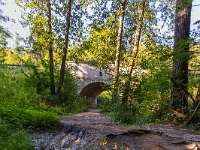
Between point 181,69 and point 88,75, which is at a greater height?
point 181,69

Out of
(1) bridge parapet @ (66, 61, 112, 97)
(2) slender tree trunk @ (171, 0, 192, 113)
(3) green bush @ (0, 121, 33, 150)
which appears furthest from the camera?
(1) bridge parapet @ (66, 61, 112, 97)

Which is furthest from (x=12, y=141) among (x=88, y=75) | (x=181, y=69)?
(x=88, y=75)

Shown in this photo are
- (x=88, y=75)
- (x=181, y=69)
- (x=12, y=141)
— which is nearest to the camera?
(x=12, y=141)

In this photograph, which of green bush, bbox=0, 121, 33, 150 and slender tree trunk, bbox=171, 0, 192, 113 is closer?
green bush, bbox=0, 121, 33, 150

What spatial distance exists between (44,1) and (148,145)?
29.1 ft

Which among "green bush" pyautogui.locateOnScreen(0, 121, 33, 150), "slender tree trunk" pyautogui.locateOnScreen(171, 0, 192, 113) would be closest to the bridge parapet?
"slender tree trunk" pyautogui.locateOnScreen(171, 0, 192, 113)

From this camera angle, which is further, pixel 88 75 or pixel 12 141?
pixel 88 75

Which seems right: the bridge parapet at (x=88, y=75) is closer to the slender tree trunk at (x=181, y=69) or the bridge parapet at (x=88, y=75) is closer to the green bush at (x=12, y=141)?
the slender tree trunk at (x=181, y=69)

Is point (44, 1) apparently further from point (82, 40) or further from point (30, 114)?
point (30, 114)

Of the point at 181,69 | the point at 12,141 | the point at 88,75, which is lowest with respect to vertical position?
the point at 12,141

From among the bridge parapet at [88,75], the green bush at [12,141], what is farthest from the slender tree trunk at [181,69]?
the bridge parapet at [88,75]

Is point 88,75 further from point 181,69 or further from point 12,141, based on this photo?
point 12,141

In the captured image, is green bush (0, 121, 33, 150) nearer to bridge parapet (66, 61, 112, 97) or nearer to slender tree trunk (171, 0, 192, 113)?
slender tree trunk (171, 0, 192, 113)

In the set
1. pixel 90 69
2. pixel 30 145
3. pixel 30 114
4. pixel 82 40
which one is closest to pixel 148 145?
pixel 30 145
